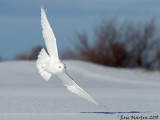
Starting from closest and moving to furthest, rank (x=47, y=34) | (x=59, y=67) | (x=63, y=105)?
(x=59, y=67), (x=47, y=34), (x=63, y=105)

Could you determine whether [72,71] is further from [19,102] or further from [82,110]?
[82,110]

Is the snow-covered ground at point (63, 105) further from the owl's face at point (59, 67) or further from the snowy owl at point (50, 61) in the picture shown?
the owl's face at point (59, 67)

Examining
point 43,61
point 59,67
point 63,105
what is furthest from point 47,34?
point 63,105

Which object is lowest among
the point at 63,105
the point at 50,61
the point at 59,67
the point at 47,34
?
the point at 59,67

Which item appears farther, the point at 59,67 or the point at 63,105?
the point at 63,105

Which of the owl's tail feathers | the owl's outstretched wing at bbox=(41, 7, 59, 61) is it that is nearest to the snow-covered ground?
the owl's tail feathers

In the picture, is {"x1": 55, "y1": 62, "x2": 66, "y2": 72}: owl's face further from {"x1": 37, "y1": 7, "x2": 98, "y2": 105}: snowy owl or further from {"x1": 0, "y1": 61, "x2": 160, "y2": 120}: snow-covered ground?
{"x1": 0, "y1": 61, "x2": 160, "y2": 120}: snow-covered ground

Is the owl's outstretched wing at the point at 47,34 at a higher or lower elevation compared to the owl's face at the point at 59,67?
higher

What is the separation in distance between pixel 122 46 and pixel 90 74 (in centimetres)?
956

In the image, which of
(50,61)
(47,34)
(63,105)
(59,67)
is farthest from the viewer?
(63,105)

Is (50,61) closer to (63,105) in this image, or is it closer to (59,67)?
(59,67)

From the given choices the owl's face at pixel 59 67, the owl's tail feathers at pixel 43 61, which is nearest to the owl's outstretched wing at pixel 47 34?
the owl's tail feathers at pixel 43 61

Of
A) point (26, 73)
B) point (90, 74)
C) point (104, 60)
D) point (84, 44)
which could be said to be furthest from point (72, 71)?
point (84, 44)

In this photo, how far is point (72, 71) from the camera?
18734mm
